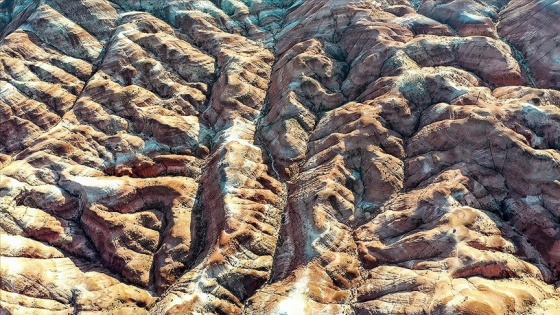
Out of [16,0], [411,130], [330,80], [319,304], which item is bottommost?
[319,304]

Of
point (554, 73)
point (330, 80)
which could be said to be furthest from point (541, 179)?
point (330, 80)

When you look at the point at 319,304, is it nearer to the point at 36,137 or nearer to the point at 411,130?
the point at 411,130

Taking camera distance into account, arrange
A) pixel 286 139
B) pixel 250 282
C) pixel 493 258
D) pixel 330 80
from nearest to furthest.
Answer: pixel 493 258 → pixel 250 282 → pixel 286 139 → pixel 330 80

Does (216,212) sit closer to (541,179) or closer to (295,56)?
(295,56)

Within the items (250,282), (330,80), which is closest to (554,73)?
(330,80)

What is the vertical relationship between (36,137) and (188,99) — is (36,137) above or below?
below

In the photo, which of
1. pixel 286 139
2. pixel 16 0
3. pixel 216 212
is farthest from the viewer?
pixel 16 0

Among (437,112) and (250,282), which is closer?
(250,282)
